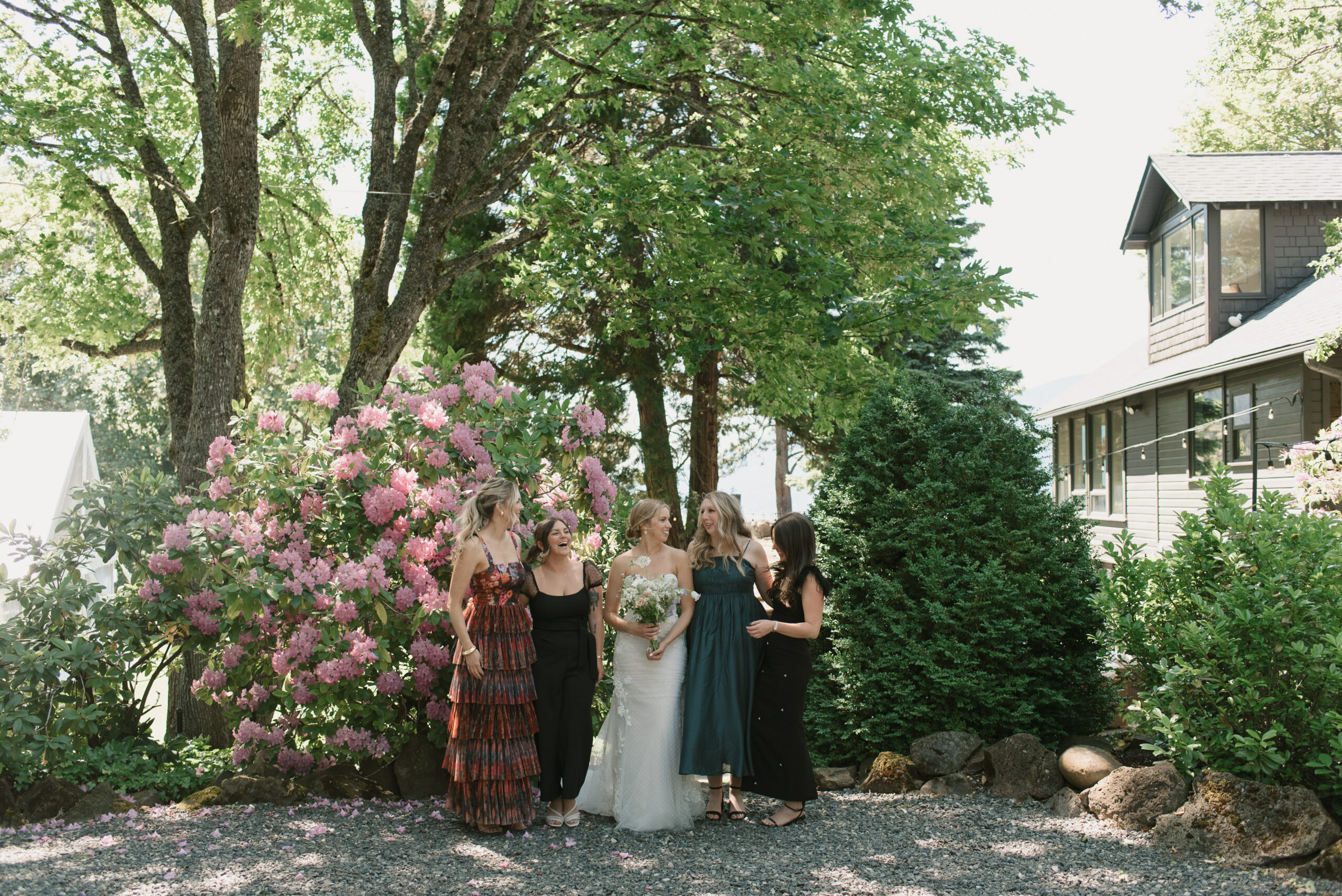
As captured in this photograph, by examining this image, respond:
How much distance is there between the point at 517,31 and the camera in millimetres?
8672

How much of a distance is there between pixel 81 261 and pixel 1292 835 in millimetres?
15456

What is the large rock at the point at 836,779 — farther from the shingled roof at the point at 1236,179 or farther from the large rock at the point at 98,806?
the shingled roof at the point at 1236,179

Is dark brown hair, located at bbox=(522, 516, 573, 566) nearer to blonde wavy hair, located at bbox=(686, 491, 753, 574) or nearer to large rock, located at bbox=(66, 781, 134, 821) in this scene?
blonde wavy hair, located at bbox=(686, 491, 753, 574)

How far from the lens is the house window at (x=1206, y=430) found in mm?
15734

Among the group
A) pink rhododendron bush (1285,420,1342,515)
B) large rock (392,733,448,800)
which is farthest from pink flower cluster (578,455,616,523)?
pink rhododendron bush (1285,420,1342,515)

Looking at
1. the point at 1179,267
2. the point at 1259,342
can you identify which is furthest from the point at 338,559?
the point at 1179,267

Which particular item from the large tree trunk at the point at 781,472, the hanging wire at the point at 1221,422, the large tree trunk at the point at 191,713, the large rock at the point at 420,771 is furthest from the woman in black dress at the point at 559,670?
the large tree trunk at the point at 781,472

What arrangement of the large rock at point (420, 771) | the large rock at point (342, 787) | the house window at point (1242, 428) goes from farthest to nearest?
the house window at point (1242, 428), the large rock at point (420, 771), the large rock at point (342, 787)

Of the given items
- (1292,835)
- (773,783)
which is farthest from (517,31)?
(1292,835)

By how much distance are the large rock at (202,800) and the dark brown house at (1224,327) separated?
1090 centimetres

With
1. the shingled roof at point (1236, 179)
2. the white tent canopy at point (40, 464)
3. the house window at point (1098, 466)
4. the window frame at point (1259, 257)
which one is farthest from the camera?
the house window at point (1098, 466)

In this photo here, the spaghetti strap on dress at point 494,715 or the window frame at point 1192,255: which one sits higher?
the window frame at point 1192,255

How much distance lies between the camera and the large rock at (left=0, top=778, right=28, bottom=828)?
5.38 metres

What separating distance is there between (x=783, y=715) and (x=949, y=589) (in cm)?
161
